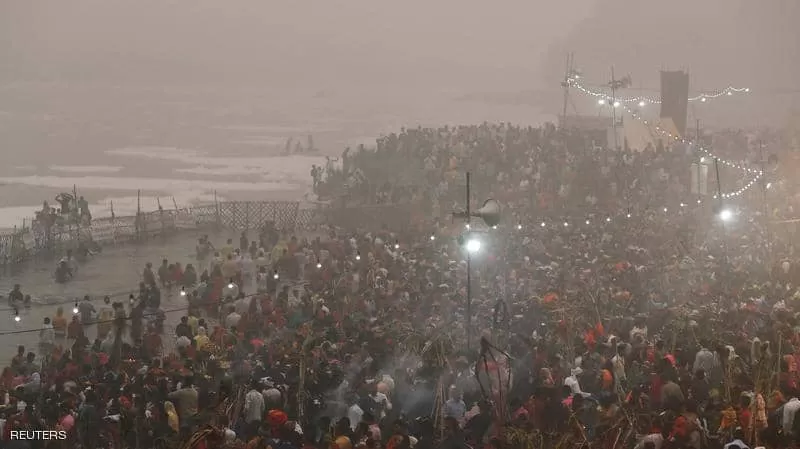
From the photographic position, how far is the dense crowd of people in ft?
32.4

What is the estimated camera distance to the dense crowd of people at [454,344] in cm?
987

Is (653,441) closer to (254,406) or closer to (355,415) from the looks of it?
(355,415)

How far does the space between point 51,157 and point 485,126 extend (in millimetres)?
19603

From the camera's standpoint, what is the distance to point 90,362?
13758mm

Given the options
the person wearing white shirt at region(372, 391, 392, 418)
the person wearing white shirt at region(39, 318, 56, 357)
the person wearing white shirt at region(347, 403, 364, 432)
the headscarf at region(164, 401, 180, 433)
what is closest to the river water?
the person wearing white shirt at region(39, 318, 56, 357)

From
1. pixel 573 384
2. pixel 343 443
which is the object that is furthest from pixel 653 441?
pixel 343 443

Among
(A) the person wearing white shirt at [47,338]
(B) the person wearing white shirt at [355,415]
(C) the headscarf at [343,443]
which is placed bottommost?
(A) the person wearing white shirt at [47,338]

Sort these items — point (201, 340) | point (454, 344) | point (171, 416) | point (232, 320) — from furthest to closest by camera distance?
point (232, 320) < point (201, 340) < point (454, 344) < point (171, 416)

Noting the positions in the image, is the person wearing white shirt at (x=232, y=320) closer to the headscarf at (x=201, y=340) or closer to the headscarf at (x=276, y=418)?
the headscarf at (x=201, y=340)

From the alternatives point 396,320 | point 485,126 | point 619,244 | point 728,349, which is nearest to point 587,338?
point 728,349

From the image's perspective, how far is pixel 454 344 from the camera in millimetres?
14016

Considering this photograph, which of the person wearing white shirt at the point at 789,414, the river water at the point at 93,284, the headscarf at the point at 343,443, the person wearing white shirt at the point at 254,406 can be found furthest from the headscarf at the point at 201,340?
the person wearing white shirt at the point at 789,414

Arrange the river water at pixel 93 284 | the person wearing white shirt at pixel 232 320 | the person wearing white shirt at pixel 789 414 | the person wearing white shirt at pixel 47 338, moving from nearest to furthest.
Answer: the person wearing white shirt at pixel 789 414
the person wearing white shirt at pixel 232 320
the person wearing white shirt at pixel 47 338
the river water at pixel 93 284

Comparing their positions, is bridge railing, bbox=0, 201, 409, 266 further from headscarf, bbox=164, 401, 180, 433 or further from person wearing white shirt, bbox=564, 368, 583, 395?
person wearing white shirt, bbox=564, 368, 583, 395
